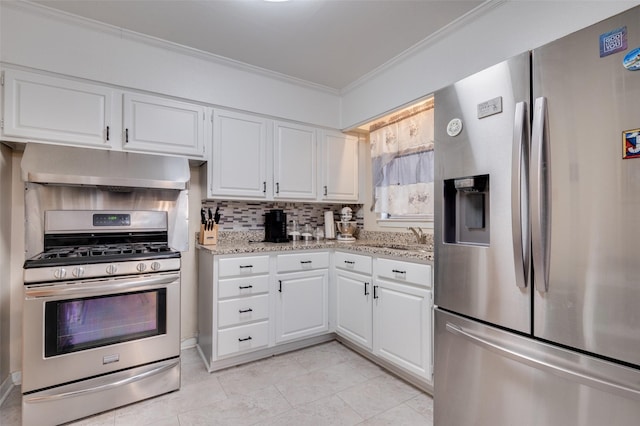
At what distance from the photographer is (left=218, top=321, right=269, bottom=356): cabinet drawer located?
2275 mm

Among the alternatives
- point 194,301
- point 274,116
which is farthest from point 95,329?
point 274,116

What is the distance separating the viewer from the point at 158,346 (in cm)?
200

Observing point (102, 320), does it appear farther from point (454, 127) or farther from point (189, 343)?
point (454, 127)

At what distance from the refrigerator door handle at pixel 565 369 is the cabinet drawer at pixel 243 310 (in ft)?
5.33

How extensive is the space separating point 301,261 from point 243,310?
0.62 m

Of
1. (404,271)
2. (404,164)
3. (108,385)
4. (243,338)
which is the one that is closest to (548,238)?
Result: (404,271)

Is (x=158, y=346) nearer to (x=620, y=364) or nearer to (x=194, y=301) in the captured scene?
(x=194, y=301)

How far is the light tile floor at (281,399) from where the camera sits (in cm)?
175

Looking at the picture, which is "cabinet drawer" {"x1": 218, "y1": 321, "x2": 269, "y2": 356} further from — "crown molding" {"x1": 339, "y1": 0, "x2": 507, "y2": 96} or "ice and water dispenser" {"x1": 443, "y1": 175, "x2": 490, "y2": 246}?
→ "crown molding" {"x1": 339, "y1": 0, "x2": 507, "y2": 96}

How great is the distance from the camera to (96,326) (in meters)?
1.85

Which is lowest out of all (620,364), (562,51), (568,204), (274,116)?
(620,364)

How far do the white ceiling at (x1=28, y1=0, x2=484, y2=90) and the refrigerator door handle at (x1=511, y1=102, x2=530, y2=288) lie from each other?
116 centimetres

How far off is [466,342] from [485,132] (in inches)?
36.1

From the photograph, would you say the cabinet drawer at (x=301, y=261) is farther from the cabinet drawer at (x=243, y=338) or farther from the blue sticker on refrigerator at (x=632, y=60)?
the blue sticker on refrigerator at (x=632, y=60)
